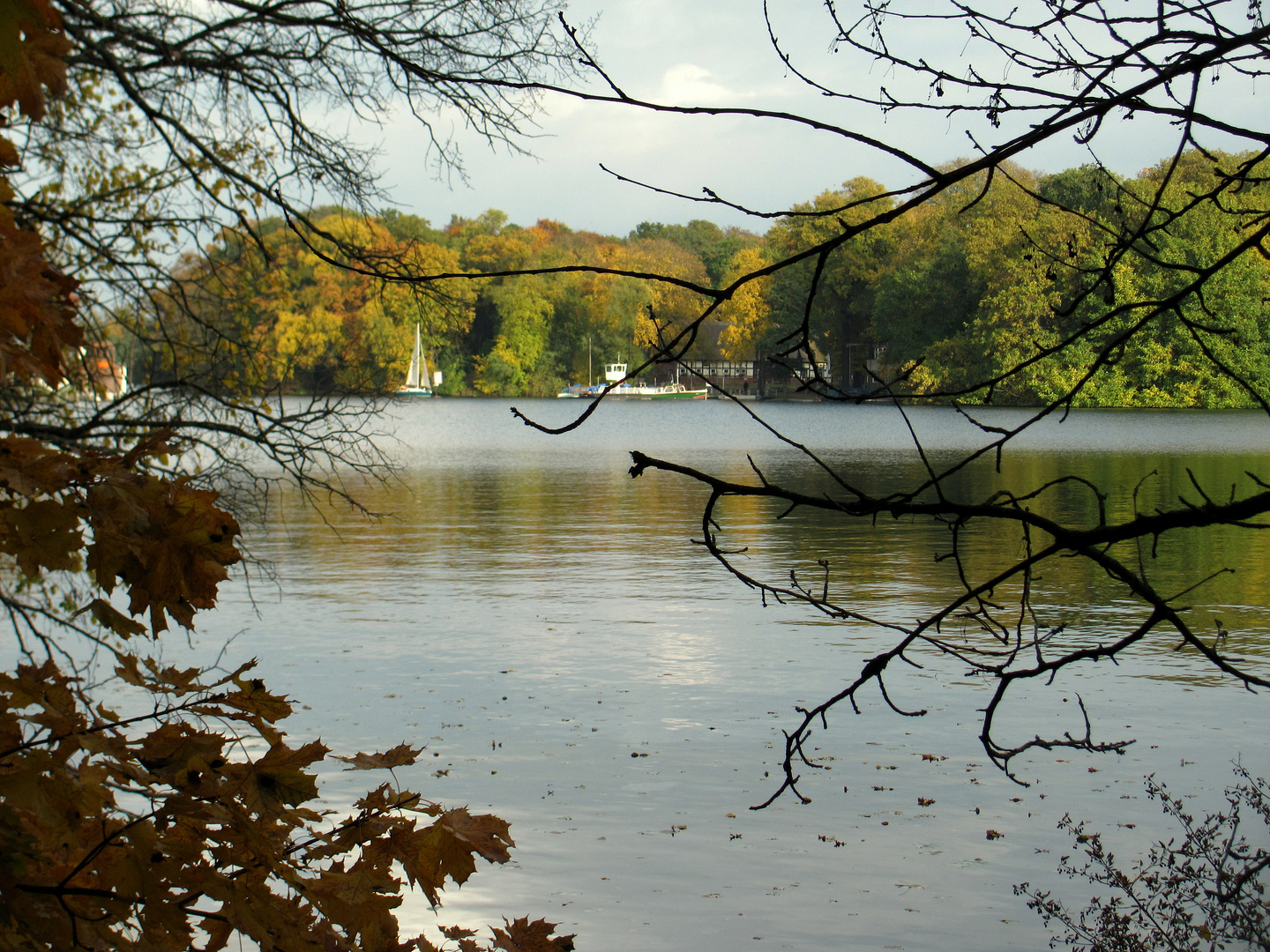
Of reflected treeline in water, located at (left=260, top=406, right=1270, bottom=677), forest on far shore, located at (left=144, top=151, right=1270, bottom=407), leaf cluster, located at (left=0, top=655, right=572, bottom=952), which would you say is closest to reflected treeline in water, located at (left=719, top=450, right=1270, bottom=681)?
reflected treeline in water, located at (left=260, top=406, right=1270, bottom=677)

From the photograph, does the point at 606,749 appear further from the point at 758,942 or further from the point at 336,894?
the point at 336,894

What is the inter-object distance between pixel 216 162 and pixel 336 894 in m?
5.22

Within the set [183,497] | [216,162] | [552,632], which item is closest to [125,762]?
[183,497]

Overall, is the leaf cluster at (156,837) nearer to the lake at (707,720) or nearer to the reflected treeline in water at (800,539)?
the lake at (707,720)

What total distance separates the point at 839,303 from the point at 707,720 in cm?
7759

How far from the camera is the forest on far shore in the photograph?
7711 mm

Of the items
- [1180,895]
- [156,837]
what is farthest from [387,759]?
[1180,895]

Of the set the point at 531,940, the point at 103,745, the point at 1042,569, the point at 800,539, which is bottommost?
the point at 1042,569

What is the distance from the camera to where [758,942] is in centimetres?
565

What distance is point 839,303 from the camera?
276 ft

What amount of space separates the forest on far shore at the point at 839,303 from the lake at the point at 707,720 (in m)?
2.95

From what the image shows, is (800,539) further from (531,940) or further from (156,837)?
(156,837)

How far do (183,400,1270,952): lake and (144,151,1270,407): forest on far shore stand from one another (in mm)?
2953

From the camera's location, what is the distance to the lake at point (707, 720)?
6.14m
